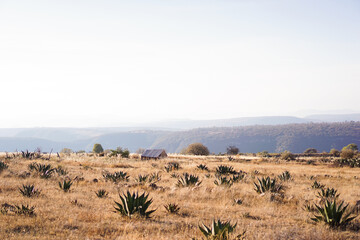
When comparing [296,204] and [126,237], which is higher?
[126,237]

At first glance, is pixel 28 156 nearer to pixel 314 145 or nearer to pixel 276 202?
pixel 276 202


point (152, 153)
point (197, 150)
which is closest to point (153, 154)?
point (152, 153)

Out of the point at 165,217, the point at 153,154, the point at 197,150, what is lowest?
the point at 197,150

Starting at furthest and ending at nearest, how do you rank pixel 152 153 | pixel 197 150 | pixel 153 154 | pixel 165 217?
pixel 197 150 → pixel 152 153 → pixel 153 154 → pixel 165 217

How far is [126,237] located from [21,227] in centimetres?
244

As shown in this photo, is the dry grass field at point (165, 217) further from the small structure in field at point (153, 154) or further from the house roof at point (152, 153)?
the house roof at point (152, 153)

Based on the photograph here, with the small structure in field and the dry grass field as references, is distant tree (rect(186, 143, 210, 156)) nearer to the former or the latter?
the small structure in field

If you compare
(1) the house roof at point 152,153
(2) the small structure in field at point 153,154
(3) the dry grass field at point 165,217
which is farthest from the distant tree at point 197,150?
(3) the dry grass field at point 165,217

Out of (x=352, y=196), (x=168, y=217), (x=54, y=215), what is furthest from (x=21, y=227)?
(x=352, y=196)

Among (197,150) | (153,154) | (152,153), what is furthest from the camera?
(197,150)

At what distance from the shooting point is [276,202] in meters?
10.4

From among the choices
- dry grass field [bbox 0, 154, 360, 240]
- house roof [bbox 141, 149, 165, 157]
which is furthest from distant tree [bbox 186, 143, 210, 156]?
dry grass field [bbox 0, 154, 360, 240]

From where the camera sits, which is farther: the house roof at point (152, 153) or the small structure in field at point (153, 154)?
the house roof at point (152, 153)

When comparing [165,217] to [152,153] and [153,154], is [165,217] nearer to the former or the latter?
[153,154]
